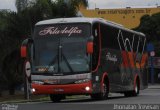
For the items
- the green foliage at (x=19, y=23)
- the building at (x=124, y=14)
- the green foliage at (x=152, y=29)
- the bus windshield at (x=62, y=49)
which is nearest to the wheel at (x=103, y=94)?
the bus windshield at (x=62, y=49)

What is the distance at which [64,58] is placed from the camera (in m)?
24.2

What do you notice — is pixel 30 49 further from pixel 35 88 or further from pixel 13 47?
pixel 13 47

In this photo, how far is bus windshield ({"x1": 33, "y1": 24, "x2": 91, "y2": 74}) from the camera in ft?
79.3

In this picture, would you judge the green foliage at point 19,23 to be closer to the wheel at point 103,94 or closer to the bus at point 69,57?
the wheel at point 103,94

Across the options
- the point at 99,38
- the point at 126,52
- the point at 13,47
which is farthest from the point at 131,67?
the point at 13,47

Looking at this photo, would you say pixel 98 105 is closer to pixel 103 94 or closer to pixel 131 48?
pixel 103 94

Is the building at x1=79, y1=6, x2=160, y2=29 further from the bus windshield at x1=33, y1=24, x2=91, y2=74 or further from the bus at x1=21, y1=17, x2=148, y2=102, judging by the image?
the bus windshield at x1=33, y1=24, x2=91, y2=74

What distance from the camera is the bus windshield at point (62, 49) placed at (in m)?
24.2

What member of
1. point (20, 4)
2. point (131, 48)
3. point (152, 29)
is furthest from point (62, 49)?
point (152, 29)

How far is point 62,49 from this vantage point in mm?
24344

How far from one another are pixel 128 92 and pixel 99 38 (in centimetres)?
814

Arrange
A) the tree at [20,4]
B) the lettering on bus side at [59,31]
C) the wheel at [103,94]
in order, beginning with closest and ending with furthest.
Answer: the lettering on bus side at [59,31], the wheel at [103,94], the tree at [20,4]

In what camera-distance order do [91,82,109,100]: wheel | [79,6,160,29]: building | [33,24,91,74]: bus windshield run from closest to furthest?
[33,24,91,74]: bus windshield < [91,82,109,100]: wheel < [79,6,160,29]: building

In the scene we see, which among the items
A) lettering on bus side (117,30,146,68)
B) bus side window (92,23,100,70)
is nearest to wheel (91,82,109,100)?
bus side window (92,23,100,70)
